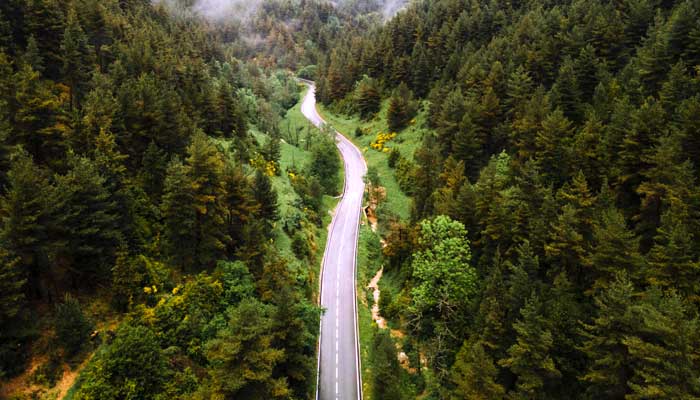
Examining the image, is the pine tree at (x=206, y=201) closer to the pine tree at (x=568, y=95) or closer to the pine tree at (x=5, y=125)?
the pine tree at (x=5, y=125)

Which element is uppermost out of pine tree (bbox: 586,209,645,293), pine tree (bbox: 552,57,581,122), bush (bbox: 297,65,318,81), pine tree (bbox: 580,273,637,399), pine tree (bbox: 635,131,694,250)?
pine tree (bbox: 552,57,581,122)

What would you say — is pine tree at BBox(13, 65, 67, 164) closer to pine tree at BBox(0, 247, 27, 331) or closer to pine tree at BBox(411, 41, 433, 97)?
pine tree at BBox(0, 247, 27, 331)

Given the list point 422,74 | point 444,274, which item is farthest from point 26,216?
point 422,74

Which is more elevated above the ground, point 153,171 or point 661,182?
point 661,182

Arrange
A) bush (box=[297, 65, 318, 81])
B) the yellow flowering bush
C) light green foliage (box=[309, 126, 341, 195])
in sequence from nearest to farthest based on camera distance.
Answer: light green foliage (box=[309, 126, 341, 195]) < the yellow flowering bush < bush (box=[297, 65, 318, 81])

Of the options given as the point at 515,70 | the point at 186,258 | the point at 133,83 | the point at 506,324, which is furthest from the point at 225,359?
the point at 515,70

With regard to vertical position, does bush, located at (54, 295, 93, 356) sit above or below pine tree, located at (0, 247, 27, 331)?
below

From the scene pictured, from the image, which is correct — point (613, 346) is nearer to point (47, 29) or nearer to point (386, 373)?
point (386, 373)

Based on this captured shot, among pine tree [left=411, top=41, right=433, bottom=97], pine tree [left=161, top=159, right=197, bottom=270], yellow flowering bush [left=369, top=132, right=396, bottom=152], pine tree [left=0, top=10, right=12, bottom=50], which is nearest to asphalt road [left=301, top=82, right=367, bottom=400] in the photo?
yellow flowering bush [left=369, top=132, right=396, bottom=152]
